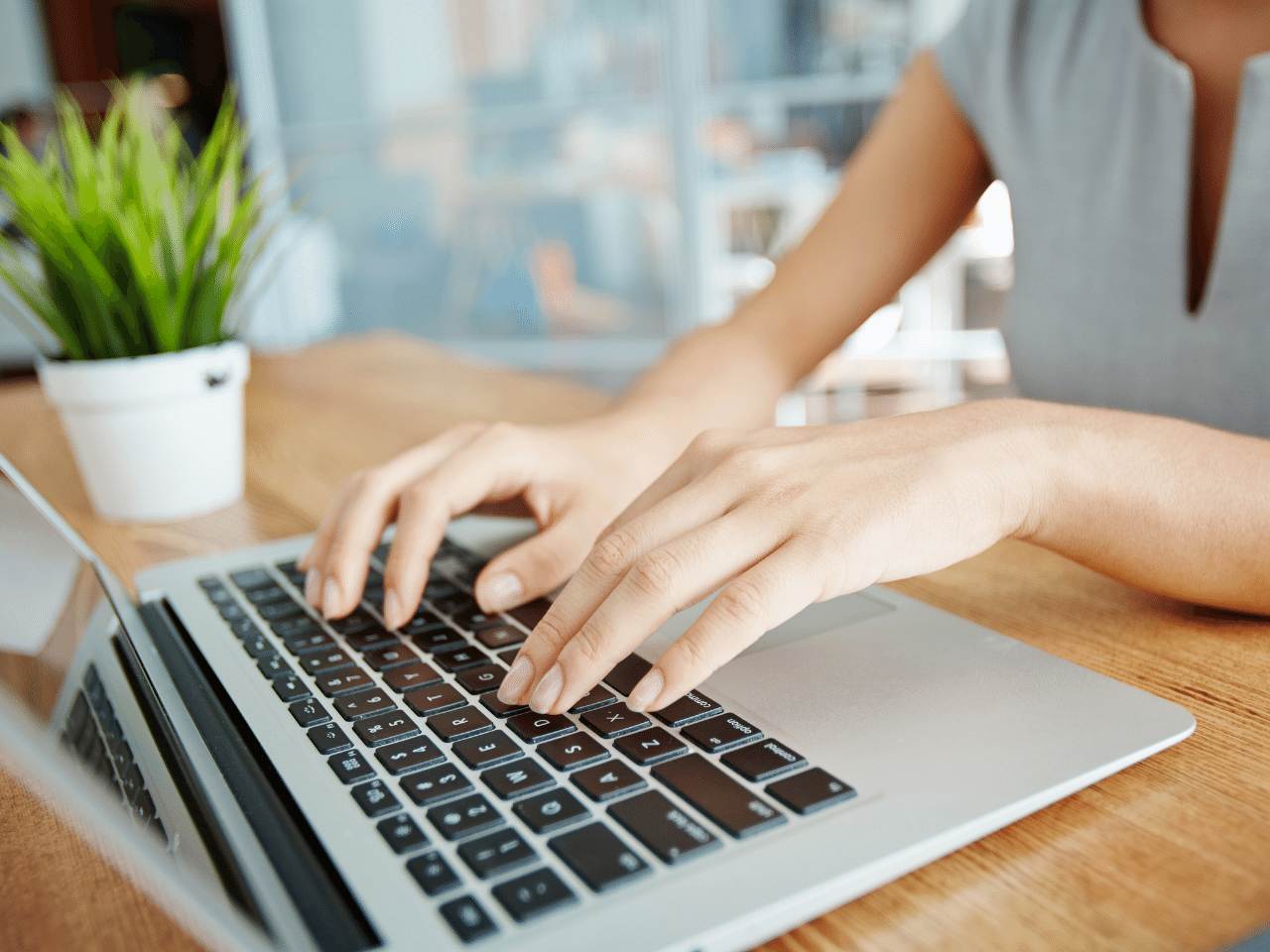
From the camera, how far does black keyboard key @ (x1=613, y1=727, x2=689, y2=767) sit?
0.35m

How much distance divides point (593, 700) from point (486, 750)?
52mm

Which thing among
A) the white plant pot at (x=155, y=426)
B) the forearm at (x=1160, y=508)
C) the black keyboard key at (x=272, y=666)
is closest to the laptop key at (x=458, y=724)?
the black keyboard key at (x=272, y=666)

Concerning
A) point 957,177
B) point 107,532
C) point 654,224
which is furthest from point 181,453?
point 654,224

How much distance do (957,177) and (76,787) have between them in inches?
33.3

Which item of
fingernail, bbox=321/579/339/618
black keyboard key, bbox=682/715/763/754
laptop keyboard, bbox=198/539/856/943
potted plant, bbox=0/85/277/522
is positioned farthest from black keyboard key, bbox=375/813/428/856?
potted plant, bbox=0/85/277/522

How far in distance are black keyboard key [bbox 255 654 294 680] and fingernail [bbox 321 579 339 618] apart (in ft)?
0.15

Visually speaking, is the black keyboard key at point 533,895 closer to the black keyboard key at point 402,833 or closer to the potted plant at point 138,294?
the black keyboard key at point 402,833

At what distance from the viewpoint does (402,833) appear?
315 mm

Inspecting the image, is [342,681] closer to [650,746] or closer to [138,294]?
[650,746]

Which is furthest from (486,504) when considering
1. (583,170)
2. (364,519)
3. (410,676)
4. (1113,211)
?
(583,170)

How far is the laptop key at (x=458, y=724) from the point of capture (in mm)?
379

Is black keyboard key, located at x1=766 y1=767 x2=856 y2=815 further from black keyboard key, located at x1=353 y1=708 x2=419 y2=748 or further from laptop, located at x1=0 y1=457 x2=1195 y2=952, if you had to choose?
black keyboard key, located at x1=353 y1=708 x2=419 y2=748

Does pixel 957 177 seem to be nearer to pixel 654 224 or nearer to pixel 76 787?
pixel 76 787

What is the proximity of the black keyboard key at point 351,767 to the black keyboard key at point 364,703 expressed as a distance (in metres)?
0.03
